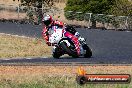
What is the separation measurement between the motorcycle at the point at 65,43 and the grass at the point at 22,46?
13.9 feet

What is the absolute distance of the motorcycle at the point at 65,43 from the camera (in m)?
22.4

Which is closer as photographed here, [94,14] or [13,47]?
[13,47]

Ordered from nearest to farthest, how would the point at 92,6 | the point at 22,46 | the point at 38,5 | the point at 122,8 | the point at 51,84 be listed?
the point at 51,84
the point at 22,46
the point at 122,8
the point at 92,6
the point at 38,5

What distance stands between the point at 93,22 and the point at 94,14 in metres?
1.14

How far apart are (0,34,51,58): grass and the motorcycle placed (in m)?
4.23

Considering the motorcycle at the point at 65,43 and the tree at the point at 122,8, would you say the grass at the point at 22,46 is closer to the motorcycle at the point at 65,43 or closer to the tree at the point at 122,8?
the motorcycle at the point at 65,43

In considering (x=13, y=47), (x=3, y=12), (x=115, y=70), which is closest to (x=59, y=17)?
(x=3, y=12)

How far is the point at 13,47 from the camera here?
103ft

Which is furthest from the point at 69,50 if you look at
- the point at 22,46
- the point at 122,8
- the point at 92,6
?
the point at 92,6

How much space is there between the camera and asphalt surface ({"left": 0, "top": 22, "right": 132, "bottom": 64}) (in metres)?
22.2

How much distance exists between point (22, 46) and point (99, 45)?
471 cm

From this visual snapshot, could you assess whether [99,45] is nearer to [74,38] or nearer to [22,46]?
[22,46]

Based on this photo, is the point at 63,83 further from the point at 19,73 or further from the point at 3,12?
the point at 3,12

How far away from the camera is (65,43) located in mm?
22906
